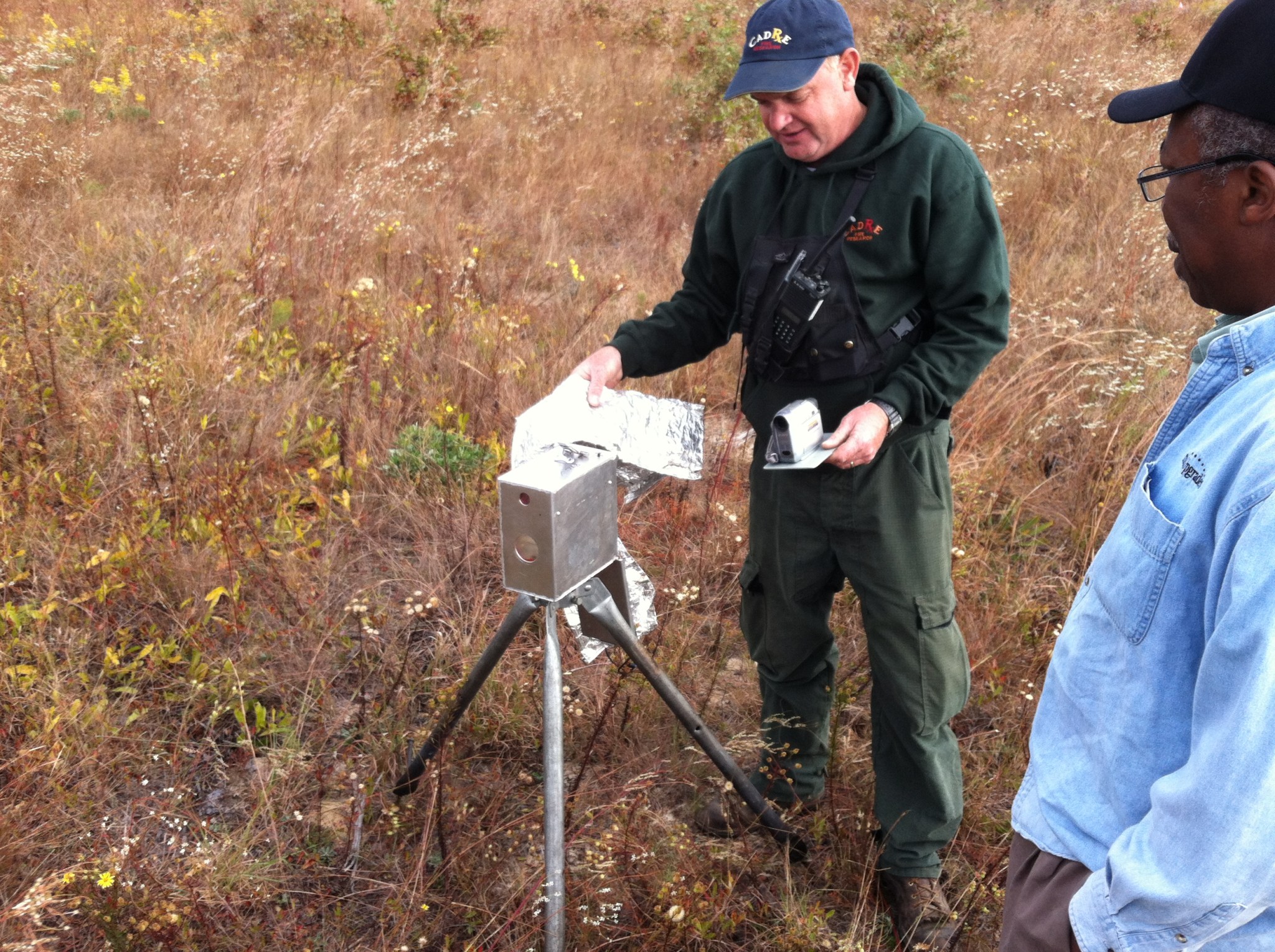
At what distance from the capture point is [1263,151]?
3.51 feet

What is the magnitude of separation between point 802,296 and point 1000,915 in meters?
1.51

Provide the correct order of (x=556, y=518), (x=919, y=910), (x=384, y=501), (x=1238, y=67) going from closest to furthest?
(x=1238, y=67) < (x=556, y=518) < (x=919, y=910) < (x=384, y=501)

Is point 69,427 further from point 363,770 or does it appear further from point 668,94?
point 668,94

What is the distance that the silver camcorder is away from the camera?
1996 millimetres

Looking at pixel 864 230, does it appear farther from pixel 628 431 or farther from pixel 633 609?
pixel 633 609

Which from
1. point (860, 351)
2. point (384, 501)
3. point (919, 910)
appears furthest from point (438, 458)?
point (919, 910)

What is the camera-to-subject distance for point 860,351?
7.04 ft

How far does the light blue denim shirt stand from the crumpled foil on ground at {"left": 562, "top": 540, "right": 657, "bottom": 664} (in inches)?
35.7

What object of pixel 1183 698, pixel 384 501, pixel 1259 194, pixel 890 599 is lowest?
pixel 384 501

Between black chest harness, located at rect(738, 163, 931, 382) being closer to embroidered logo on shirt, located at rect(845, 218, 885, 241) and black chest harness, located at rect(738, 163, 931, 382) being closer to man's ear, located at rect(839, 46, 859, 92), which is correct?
embroidered logo on shirt, located at rect(845, 218, 885, 241)

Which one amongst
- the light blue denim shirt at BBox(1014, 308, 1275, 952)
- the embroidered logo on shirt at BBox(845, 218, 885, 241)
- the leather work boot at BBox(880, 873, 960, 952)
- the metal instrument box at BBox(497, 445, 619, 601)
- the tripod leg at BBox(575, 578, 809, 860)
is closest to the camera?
the light blue denim shirt at BBox(1014, 308, 1275, 952)

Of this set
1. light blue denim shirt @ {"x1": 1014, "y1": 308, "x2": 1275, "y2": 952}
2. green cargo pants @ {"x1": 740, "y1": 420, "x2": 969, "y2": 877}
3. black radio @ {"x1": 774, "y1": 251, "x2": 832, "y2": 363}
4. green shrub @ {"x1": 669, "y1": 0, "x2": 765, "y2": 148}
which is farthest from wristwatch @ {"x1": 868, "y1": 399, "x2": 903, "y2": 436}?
green shrub @ {"x1": 669, "y1": 0, "x2": 765, "y2": 148}

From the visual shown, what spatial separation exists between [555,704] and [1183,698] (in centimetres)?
101

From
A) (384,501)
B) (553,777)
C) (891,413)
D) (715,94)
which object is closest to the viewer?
(553,777)
